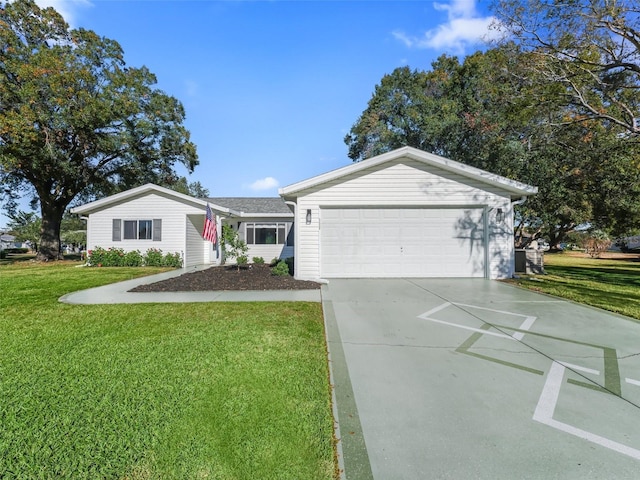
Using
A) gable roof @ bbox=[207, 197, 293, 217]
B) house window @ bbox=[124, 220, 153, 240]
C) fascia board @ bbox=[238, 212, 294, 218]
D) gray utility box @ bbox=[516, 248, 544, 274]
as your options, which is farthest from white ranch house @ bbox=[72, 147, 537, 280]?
house window @ bbox=[124, 220, 153, 240]

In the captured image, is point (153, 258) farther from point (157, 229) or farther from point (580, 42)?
point (580, 42)

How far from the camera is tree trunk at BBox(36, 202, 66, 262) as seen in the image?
19141mm

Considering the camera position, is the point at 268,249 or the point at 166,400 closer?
the point at 166,400

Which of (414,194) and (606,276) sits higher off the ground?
(414,194)

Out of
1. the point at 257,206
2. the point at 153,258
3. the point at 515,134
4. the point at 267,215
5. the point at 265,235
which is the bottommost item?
the point at 153,258

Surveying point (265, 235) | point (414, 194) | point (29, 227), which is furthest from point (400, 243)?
point (29, 227)

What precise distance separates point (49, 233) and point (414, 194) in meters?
21.9

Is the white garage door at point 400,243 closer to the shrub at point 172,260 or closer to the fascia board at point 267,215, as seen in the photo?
the fascia board at point 267,215

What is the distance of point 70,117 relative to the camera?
16.0 meters

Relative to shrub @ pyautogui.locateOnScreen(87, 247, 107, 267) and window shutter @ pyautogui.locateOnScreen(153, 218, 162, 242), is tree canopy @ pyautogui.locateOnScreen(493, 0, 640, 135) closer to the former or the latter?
window shutter @ pyautogui.locateOnScreen(153, 218, 162, 242)

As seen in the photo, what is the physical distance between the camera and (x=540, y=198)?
16109mm

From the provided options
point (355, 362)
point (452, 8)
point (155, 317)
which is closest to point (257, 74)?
point (452, 8)

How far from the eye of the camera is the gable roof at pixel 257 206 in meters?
16.7

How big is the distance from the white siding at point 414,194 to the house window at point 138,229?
9.68 m
